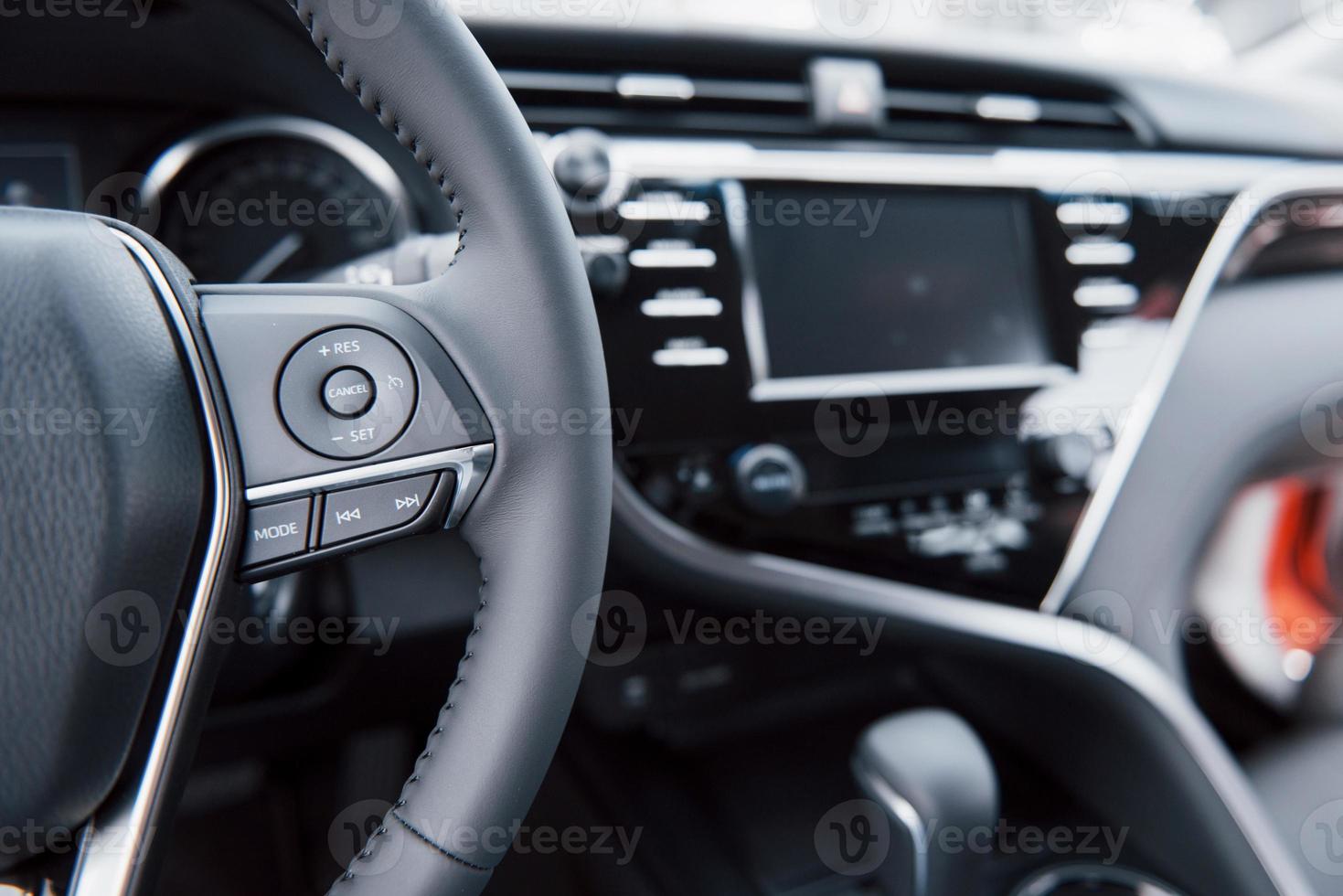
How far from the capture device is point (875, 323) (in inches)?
38.8

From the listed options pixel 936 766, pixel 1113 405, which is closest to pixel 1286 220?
pixel 1113 405

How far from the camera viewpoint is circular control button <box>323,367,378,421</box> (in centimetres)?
52

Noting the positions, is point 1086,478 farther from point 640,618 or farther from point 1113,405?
point 640,618

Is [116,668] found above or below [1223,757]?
above

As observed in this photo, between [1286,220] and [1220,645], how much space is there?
20.7 inches

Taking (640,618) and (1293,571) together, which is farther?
(1293,571)

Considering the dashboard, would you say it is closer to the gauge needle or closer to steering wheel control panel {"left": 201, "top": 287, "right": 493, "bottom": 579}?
the gauge needle

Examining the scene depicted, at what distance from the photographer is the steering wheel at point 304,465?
47 centimetres

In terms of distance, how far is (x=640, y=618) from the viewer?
0.97 metres
